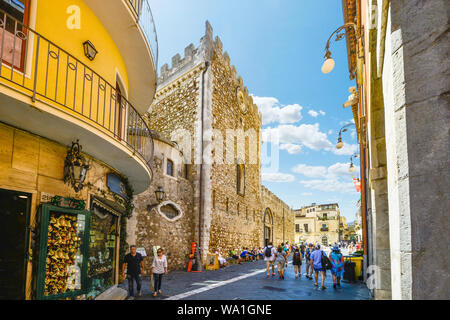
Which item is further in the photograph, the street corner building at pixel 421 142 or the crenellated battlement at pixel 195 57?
the crenellated battlement at pixel 195 57

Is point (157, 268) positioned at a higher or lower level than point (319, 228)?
higher

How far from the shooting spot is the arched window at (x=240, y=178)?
876 inches

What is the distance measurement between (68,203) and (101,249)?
7.36ft

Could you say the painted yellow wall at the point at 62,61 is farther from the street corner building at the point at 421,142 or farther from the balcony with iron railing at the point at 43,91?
the street corner building at the point at 421,142

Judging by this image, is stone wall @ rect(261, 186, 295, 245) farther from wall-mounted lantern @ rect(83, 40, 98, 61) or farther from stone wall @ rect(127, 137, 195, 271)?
wall-mounted lantern @ rect(83, 40, 98, 61)

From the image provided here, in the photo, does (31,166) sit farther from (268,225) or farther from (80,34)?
(268,225)

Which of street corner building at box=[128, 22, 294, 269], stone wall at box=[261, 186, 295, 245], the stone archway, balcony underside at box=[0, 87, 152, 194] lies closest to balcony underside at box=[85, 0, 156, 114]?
balcony underside at box=[0, 87, 152, 194]

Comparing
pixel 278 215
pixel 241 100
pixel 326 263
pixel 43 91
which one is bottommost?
pixel 326 263

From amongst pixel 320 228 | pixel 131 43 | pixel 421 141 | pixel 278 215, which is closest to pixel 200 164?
pixel 131 43

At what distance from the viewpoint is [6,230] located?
14.6ft

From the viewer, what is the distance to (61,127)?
473 cm

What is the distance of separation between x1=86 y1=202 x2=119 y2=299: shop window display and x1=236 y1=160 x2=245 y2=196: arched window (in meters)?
14.3

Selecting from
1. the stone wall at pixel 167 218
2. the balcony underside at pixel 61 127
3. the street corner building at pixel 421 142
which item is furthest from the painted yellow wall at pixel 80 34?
the stone wall at pixel 167 218

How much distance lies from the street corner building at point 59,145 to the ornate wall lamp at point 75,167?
19 millimetres
